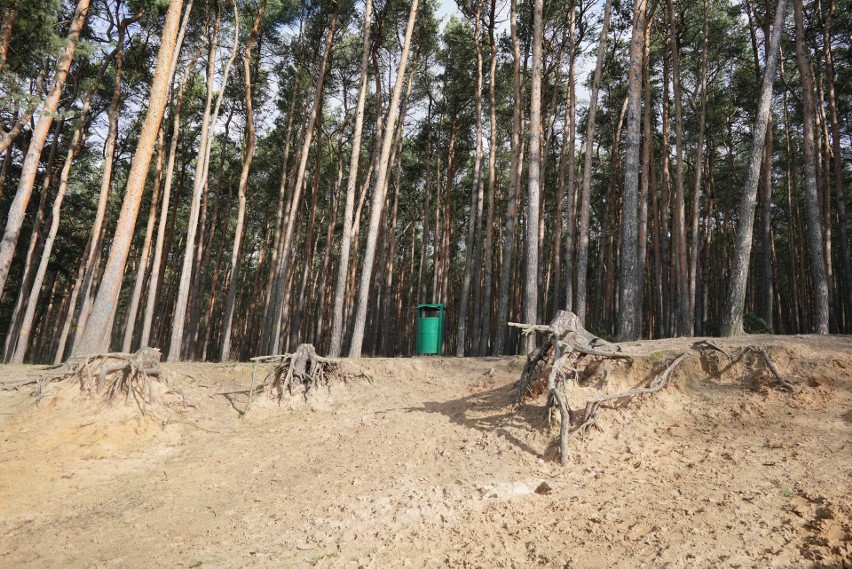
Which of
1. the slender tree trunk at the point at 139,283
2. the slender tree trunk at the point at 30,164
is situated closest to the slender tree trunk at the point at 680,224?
the slender tree trunk at the point at 139,283

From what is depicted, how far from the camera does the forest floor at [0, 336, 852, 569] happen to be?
3480mm

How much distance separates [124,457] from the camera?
6.48 metres

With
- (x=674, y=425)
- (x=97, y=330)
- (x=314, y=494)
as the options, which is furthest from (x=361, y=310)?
(x=674, y=425)

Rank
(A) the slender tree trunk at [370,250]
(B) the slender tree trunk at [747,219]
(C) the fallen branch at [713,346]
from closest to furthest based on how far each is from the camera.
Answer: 1. (C) the fallen branch at [713,346]
2. (B) the slender tree trunk at [747,219]
3. (A) the slender tree trunk at [370,250]

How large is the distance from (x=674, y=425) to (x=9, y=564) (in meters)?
7.21

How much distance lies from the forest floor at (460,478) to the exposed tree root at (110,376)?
7.8 inches

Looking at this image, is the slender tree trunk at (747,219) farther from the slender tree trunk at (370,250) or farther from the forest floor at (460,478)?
the slender tree trunk at (370,250)

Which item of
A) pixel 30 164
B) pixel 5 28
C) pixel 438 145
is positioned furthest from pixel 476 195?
pixel 5 28

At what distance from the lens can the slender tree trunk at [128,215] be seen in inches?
326

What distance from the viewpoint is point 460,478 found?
16.2 feet

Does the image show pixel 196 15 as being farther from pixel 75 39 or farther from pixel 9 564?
pixel 9 564

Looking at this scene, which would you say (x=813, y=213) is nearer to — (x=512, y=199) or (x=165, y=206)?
(x=512, y=199)

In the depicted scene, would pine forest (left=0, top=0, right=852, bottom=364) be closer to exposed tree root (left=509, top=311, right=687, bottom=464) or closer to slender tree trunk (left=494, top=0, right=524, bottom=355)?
slender tree trunk (left=494, top=0, right=524, bottom=355)

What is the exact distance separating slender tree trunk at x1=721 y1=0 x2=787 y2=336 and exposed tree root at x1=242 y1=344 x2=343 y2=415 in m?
8.16
